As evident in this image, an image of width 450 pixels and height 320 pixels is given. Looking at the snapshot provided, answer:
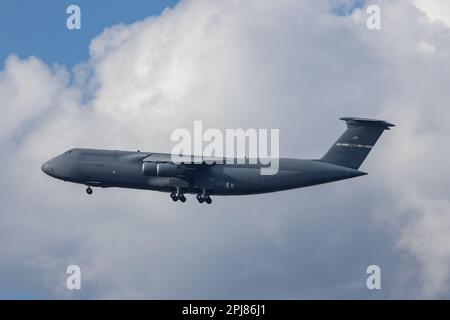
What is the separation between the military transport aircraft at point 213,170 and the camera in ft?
192

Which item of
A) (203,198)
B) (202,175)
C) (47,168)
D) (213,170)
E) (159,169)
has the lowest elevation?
(203,198)

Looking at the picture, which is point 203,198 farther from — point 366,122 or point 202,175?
point 366,122

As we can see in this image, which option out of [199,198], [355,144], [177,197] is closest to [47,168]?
[177,197]

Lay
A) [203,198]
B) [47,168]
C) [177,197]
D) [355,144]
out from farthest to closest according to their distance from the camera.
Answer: [47,168] < [203,198] < [177,197] < [355,144]

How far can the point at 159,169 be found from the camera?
58188 millimetres

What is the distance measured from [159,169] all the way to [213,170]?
9.12 feet

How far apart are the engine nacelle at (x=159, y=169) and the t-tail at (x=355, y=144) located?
7.56 metres
